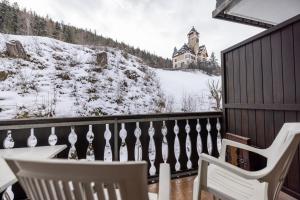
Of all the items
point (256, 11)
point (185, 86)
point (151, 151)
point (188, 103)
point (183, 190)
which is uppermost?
point (256, 11)

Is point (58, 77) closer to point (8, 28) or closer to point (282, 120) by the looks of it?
point (8, 28)

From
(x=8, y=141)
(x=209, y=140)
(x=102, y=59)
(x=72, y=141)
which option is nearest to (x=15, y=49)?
(x=102, y=59)

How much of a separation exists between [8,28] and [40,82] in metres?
1.46

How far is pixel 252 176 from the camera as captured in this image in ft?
3.97

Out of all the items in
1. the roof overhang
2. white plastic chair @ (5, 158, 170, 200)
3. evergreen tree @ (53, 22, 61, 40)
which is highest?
evergreen tree @ (53, 22, 61, 40)

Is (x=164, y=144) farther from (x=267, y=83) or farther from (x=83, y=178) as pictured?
(x=83, y=178)

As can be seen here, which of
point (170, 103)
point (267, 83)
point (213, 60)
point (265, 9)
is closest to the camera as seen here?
point (267, 83)

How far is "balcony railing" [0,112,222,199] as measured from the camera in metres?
2.19

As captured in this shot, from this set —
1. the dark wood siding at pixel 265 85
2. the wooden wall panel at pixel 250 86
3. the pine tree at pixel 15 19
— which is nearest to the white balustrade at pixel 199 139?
the dark wood siding at pixel 265 85

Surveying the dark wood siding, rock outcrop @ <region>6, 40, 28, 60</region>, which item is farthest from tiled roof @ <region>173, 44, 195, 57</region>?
rock outcrop @ <region>6, 40, 28, 60</region>

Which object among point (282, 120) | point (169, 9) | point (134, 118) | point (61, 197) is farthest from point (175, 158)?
point (169, 9)

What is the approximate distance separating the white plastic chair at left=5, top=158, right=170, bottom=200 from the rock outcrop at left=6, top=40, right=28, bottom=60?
5.39m

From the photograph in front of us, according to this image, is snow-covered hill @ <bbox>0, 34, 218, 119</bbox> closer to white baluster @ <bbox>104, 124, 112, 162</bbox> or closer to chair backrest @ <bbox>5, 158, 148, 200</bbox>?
white baluster @ <bbox>104, 124, 112, 162</bbox>

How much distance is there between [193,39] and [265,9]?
94.6 inches
